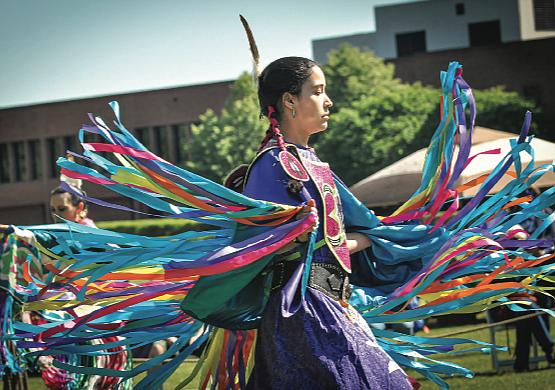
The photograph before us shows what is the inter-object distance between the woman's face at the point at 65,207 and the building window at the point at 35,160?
29.8 m

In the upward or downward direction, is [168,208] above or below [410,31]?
below

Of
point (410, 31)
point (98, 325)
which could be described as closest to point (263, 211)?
point (98, 325)

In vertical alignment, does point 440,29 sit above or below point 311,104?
above

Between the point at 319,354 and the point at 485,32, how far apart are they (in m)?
34.2

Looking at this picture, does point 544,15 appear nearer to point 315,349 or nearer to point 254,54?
point 254,54

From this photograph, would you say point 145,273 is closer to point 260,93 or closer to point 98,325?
point 98,325

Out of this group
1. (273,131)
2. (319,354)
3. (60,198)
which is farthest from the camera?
(60,198)

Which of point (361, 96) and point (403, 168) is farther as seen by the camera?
point (361, 96)

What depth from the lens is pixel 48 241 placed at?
161 inches

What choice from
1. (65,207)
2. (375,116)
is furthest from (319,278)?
(375,116)

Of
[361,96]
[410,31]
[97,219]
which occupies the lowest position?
[97,219]

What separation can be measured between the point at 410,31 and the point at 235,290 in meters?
34.3

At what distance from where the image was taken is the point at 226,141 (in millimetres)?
24688

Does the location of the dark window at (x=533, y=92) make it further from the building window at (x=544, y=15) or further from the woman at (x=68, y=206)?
the woman at (x=68, y=206)
